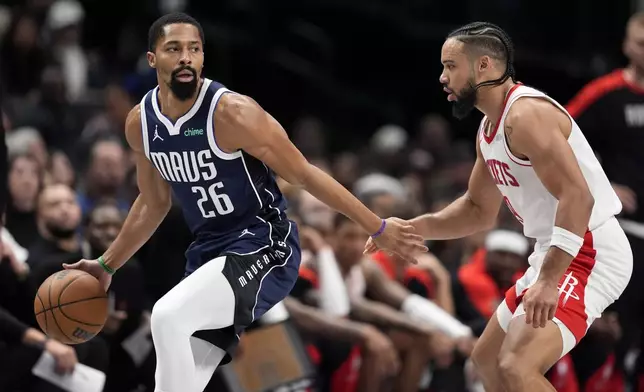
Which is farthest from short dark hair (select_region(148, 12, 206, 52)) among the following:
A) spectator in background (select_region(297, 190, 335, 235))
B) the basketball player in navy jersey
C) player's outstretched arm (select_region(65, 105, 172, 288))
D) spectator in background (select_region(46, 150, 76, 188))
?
spectator in background (select_region(46, 150, 76, 188))

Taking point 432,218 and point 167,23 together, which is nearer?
point 167,23

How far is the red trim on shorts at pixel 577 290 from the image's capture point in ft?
16.7

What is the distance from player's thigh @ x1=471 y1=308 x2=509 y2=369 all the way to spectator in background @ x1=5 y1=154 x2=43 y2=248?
3985 mm

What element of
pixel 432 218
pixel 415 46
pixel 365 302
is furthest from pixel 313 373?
pixel 415 46

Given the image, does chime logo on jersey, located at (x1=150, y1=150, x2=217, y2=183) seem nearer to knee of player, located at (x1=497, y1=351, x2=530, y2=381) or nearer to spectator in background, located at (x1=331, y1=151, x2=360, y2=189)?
knee of player, located at (x1=497, y1=351, x2=530, y2=381)

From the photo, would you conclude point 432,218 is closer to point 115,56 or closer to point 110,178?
point 110,178

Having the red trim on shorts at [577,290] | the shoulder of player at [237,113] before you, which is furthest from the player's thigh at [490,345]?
the shoulder of player at [237,113]

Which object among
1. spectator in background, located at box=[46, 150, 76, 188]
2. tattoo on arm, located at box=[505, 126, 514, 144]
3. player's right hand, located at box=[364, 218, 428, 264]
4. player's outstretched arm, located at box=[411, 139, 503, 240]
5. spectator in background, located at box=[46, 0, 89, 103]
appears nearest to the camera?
tattoo on arm, located at box=[505, 126, 514, 144]

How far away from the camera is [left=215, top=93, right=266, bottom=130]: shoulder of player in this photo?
5227mm

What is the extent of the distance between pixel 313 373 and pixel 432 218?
199 cm

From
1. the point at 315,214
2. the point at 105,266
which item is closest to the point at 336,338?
the point at 315,214

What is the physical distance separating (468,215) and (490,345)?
759mm

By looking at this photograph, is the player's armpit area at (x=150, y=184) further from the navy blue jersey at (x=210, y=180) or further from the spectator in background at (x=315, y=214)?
the spectator in background at (x=315, y=214)

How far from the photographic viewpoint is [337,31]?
15617mm
